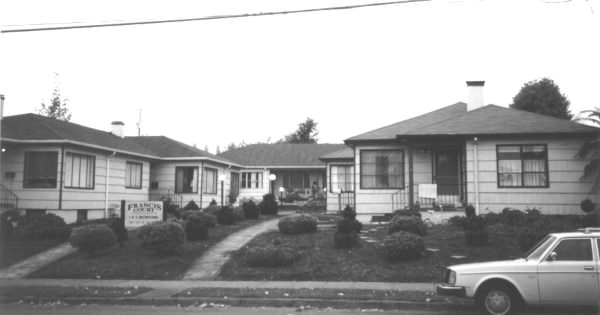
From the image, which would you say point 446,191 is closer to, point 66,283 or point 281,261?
point 281,261

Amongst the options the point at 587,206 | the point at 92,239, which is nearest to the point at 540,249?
the point at 587,206

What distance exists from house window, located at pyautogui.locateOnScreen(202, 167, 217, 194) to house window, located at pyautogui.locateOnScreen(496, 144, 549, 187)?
17857 millimetres

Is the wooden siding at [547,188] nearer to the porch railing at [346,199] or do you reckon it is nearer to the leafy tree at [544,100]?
the porch railing at [346,199]

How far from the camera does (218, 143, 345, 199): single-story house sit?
39.6m

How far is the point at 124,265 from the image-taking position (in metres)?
15.9

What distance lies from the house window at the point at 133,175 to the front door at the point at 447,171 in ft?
52.7

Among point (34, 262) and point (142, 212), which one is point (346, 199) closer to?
point (142, 212)

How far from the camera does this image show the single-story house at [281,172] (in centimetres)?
3962

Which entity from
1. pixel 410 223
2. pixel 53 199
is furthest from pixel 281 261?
pixel 53 199

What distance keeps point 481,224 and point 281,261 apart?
20.8 feet

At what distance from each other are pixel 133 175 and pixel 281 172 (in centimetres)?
1396

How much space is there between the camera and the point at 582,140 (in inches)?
811

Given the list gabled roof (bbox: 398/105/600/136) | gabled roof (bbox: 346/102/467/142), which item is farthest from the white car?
gabled roof (bbox: 346/102/467/142)

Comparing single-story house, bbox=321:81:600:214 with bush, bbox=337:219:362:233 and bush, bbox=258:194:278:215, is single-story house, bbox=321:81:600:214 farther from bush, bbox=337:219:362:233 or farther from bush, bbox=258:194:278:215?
bush, bbox=258:194:278:215
